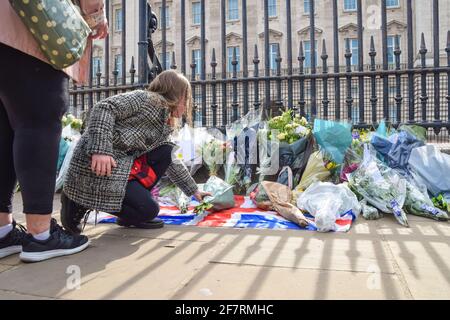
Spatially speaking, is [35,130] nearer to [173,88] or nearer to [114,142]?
[114,142]

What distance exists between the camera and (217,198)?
342 centimetres

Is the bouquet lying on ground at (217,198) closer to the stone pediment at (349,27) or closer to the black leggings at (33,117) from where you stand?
the black leggings at (33,117)

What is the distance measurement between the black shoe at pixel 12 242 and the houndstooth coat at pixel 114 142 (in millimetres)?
420

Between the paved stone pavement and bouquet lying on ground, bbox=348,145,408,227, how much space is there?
0.45 m

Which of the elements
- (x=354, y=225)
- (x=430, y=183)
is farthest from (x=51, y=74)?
(x=430, y=183)

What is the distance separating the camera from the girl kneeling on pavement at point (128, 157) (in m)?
2.43

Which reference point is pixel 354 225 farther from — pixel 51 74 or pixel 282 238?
pixel 51 74

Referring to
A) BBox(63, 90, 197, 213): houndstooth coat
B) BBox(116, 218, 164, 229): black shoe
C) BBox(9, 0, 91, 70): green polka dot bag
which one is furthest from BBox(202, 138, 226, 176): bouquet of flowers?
BBox(9, 0, 91, 70): green polka dot bag

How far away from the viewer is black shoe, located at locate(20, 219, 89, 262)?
202cm

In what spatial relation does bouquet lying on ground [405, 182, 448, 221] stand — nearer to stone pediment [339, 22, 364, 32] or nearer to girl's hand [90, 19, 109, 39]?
girl's hand [90, 19, 109, 39]

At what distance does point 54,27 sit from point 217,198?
2.03 metres

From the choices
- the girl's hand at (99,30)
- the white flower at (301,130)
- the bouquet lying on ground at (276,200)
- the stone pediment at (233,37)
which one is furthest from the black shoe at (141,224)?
the stone pediment at (233,37)

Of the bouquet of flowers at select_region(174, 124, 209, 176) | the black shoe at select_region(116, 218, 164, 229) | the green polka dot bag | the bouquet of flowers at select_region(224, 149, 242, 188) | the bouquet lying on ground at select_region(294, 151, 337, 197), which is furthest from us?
the bouquet of flowers at select_region(174, 124, 209, 176)

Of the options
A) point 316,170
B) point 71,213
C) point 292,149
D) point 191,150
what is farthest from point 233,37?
point 71,213
